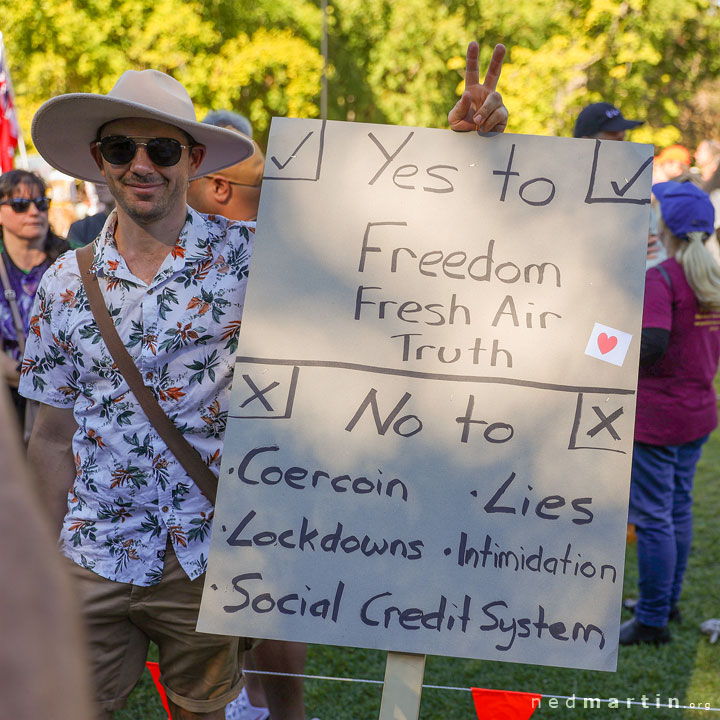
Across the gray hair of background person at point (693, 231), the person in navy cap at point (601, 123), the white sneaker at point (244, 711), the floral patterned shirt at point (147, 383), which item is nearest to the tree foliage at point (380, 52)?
the person in navy cap at point (601, 123)

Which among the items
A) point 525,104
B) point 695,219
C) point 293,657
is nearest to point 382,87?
point 525,104

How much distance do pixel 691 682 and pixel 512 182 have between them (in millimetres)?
2582

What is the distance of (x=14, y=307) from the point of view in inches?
152

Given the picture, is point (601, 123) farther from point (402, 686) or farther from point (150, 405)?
point (402, 686)

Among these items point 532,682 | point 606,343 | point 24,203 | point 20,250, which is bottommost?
point 532,682

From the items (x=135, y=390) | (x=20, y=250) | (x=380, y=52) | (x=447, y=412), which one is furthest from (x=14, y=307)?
(x=380, y=52)

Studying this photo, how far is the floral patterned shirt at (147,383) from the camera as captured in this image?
7.09 feet

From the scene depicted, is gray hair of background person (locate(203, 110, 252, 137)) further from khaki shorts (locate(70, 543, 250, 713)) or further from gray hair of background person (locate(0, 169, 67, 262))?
khaki shorts (locate(70, 543, 250, 713))

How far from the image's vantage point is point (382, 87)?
1928 cm

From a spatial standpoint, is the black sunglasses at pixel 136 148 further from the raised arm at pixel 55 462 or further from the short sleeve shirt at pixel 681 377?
the short sleeve shirt at pixel 681 377

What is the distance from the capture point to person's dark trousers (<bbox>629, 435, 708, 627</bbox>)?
153 inches

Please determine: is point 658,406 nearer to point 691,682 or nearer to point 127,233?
point 691,682

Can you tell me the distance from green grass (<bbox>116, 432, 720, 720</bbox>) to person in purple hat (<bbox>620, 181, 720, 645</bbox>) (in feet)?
0.62

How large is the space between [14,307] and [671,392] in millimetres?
2704
